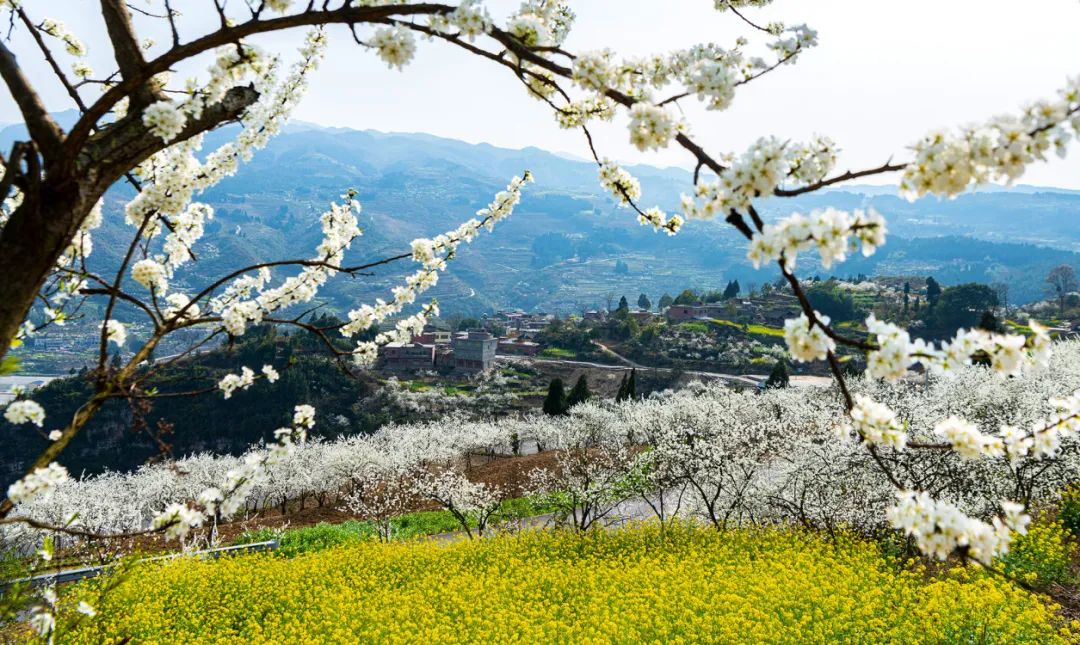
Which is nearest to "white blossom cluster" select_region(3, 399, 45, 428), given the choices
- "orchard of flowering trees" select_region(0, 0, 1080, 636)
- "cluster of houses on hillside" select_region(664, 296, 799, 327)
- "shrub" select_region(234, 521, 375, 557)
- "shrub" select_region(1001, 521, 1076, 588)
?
"orchard of flowering trees" select_region(0, 0, 1080, 636)

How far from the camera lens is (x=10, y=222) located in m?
2.20

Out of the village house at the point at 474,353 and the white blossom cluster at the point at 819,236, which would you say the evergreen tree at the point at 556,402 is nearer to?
the village house at the point at 474,353

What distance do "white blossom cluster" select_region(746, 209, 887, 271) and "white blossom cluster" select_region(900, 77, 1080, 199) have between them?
24cm

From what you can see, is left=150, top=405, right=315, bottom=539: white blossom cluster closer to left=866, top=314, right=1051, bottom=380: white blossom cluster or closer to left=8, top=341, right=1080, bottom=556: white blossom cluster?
left=8, top=341, right=1080, bottom=556: white blossom cluster

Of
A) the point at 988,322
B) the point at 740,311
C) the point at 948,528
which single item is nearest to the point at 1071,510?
the point at 948,528

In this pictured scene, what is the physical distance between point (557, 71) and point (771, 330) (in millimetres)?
102023

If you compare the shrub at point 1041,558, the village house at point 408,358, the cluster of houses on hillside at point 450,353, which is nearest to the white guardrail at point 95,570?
the shrub at point 1041,558

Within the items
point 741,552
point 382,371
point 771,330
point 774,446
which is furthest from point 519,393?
point 741,552

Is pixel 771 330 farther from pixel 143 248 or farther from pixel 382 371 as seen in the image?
pixel 143 248

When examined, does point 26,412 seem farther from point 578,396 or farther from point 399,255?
point 578,396

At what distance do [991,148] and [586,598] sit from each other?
12.8 meters

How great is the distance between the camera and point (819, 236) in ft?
6.16

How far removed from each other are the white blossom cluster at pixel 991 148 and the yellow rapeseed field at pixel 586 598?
10.1 m

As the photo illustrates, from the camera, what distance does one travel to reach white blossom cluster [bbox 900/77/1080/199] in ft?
6.06
